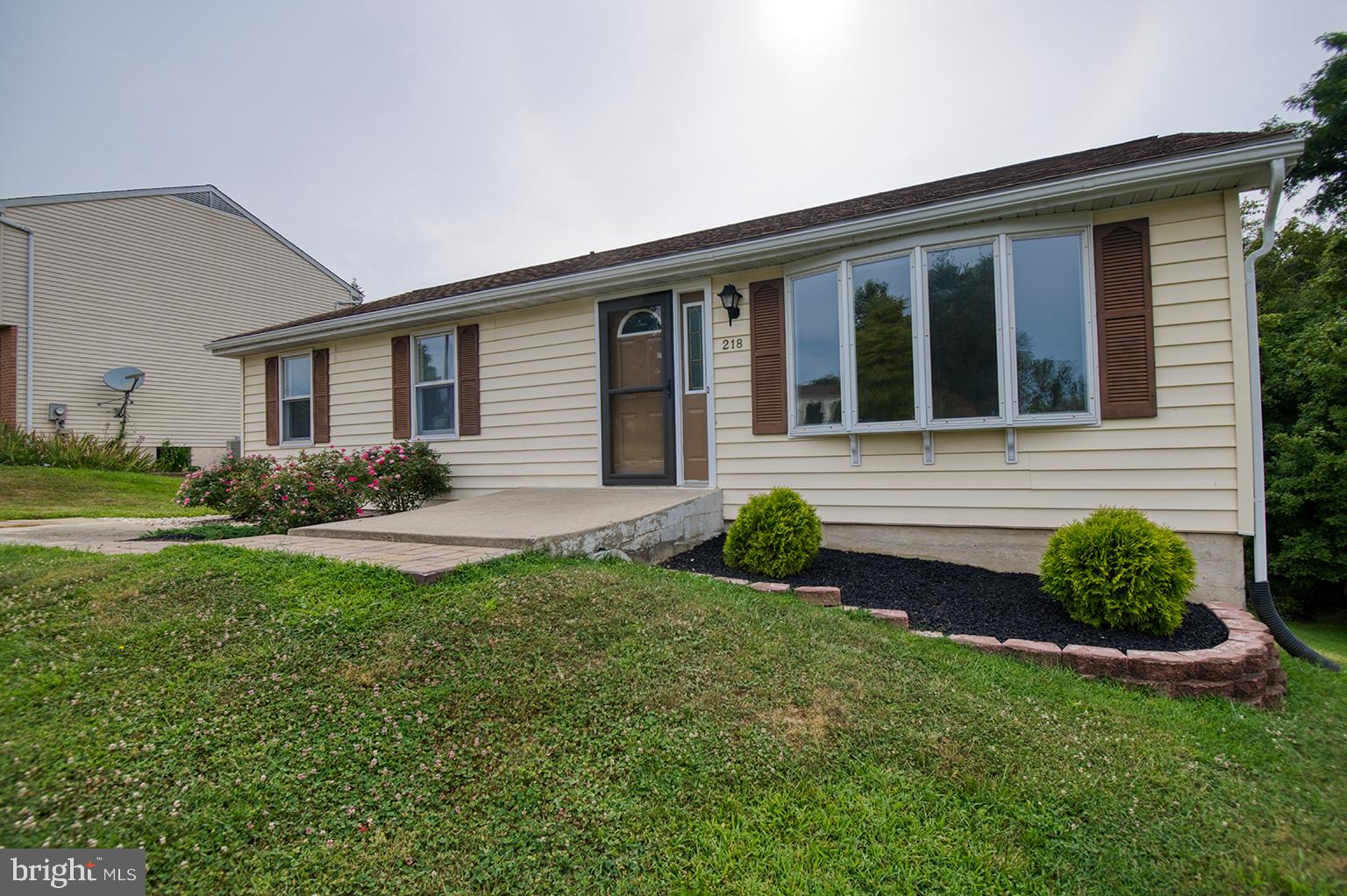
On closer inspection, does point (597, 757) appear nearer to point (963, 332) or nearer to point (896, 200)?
point (963, 332)

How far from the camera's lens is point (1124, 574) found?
355cm

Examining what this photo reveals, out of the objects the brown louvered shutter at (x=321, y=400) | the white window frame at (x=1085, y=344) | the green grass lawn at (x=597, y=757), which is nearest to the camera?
the green grass lawn at (x=597, y=757)

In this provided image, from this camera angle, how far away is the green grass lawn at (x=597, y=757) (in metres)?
1.77

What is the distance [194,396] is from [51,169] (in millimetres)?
6468

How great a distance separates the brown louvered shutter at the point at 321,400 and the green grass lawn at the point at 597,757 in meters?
5.79

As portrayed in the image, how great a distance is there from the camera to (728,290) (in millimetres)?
5809

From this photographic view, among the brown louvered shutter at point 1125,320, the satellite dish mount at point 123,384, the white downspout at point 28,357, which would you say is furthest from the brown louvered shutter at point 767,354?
the white downspout at point 28,357

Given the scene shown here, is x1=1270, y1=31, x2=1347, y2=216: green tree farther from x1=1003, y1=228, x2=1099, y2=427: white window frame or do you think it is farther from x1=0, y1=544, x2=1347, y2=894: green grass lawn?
x1=0, y1=544, x2=1347, y2=894: green grass lawn

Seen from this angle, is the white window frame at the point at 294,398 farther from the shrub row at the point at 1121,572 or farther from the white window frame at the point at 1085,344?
the shrub row at the point at 1121,572

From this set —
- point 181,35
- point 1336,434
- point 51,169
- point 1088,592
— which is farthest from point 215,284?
point 1336,434

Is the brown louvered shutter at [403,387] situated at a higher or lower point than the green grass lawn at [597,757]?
higher

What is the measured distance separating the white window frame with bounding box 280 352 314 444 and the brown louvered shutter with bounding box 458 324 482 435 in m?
2.89

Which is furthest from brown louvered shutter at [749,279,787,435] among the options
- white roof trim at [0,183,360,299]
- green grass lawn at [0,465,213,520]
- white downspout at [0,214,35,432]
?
white roof trim at [0,183,360,299]

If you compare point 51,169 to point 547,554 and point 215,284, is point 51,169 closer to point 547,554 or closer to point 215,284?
point 215,284
